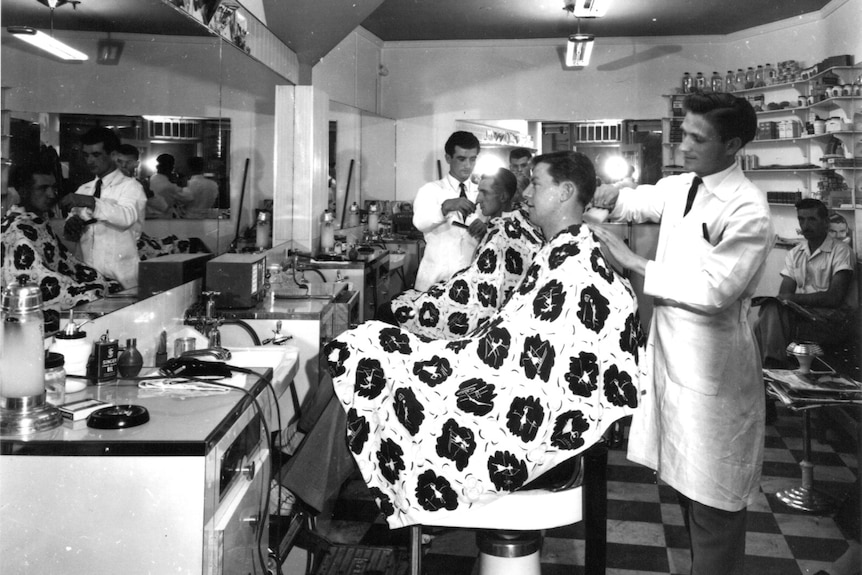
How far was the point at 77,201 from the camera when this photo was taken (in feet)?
6.60

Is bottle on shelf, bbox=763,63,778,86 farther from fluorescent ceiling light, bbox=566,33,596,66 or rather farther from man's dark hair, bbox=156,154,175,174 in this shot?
man's dark hair, bbox=156,154,175,174

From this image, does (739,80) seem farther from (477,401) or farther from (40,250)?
(40,250)

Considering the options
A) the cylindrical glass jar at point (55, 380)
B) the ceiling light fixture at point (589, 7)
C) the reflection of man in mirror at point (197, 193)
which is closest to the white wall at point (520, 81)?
the ceiling light fixture at point (589, 7)

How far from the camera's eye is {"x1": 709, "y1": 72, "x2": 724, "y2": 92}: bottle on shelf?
6.98m

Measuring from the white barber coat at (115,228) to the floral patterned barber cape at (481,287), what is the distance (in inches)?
73.3

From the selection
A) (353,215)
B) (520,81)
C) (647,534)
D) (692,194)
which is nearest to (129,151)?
(692,194)

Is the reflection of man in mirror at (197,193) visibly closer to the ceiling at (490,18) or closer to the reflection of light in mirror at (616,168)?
the ceiling at (490,18)

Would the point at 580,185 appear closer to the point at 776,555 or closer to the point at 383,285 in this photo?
the point at 776,555

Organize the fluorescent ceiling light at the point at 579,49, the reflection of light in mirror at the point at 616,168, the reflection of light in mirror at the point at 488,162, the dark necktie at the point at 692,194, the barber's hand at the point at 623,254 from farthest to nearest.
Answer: the reflection of light in mirror at the point at 488,162 → the reflection of light in mirror at the point at 616,168 → the fluorescent ceiling light at the point at 579,49 → the dark necktie at the point at 692,194 → the barber's hand at the point at 623,254

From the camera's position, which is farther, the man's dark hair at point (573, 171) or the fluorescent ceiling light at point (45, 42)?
the man's dark hair at point (573, 171)

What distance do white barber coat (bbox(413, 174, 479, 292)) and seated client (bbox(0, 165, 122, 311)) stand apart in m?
2.84

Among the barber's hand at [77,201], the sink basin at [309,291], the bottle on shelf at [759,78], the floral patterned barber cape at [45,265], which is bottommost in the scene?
the sink basin at [309,291]

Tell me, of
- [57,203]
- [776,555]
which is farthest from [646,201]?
[57,203]

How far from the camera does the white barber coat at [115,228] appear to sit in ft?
6.86
